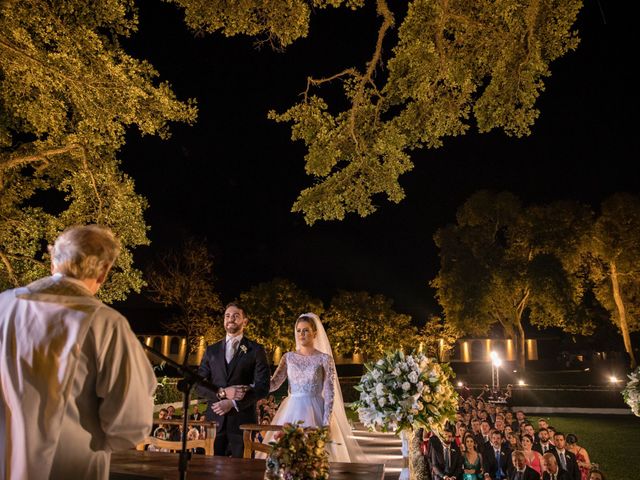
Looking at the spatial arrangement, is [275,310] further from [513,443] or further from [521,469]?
[521,469]

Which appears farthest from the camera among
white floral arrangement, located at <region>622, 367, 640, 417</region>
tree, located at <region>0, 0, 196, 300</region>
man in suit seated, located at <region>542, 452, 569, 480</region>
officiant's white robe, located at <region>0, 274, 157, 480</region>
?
tree, located at <region>0, 0, 196, 300</region>

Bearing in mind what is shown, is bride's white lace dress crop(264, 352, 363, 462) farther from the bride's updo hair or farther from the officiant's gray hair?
the officiant's gray hair

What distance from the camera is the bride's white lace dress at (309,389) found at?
7699 mm

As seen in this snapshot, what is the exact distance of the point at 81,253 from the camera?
2748mm

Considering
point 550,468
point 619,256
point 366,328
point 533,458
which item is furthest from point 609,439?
point 366,328

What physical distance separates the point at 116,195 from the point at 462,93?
8.31 m

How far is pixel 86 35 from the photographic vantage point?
1002 cm

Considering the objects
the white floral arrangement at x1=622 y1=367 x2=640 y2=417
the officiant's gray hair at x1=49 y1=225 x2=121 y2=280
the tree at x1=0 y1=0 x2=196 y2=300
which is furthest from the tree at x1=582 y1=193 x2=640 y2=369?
the officiant's gray hair at x1=49 y1=225 x2=121 y2=280

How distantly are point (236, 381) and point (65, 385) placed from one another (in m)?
4.29

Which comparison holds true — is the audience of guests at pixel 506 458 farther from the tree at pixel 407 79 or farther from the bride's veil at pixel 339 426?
the tree at pixel 407 79

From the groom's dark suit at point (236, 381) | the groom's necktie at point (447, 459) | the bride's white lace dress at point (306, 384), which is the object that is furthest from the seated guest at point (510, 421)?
the groom's dark suit at point (236, 381)

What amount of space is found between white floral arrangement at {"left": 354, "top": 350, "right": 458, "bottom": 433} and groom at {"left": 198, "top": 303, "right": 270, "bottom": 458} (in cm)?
128

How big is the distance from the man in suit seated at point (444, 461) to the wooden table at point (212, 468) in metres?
5.56

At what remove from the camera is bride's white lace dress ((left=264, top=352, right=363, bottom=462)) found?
7699mm
